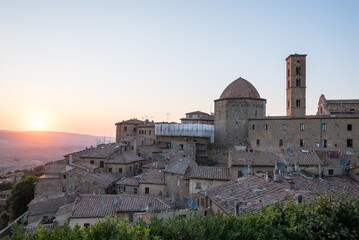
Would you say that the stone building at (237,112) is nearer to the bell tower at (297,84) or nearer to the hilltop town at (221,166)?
the hilltop town at (221,166)

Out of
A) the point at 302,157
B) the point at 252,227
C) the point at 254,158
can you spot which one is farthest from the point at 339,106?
the point at 252,227

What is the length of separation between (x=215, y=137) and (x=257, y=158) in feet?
67.6

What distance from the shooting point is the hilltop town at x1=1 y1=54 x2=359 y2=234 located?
680 inches

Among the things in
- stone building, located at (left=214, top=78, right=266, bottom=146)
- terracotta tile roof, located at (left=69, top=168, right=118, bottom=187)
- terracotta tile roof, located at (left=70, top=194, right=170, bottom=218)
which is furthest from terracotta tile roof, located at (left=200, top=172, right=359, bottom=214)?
stone building, located at (left=214, top=78, right=266, bottom=146)

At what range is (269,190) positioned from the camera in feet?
51.5

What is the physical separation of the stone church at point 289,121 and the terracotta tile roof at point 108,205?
22.1m

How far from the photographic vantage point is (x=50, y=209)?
26.8 meters

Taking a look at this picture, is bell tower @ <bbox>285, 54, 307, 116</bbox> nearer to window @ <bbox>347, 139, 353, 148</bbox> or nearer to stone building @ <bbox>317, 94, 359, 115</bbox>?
stone building @ <bbox>317, 94, 359, 115</bbox>

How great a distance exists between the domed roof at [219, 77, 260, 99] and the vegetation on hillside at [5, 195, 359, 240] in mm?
36893

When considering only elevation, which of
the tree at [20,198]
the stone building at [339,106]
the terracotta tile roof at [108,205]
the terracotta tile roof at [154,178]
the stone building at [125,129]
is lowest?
the tree at [20,198]

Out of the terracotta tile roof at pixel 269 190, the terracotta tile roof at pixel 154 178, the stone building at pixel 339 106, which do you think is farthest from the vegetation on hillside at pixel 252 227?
the stone building at pixel 339 106

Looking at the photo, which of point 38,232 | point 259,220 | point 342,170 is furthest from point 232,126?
point 38,232

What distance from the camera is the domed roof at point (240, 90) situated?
147 feet

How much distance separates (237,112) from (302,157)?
19.6m
